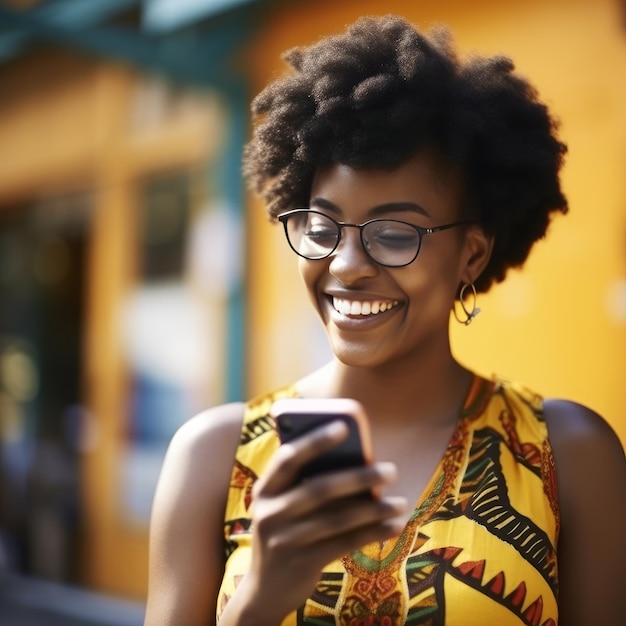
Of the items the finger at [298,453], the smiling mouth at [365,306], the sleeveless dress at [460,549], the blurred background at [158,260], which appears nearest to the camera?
the finger at [298,453]

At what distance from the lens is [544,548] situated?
1756 mm

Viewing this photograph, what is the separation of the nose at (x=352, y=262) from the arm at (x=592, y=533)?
57 centimetres

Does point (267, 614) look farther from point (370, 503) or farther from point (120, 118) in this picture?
point (120, 118)

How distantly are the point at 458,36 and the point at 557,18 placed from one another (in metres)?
0.49

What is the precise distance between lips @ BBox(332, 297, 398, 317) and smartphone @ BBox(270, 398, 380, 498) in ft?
1.42

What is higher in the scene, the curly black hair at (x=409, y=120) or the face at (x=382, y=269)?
the curly black hair at (x=409, y=120)

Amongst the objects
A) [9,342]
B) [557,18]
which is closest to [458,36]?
[557,18]

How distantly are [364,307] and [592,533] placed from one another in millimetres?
646

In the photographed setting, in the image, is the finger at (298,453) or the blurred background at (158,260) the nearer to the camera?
the finger at (298,453)

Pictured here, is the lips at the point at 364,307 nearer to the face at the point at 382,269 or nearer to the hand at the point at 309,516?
the face at the point at 382,269

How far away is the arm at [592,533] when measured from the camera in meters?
1.80

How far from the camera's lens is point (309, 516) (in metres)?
1.36

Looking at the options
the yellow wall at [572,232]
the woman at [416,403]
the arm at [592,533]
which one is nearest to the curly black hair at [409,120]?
the woman at [416,403]

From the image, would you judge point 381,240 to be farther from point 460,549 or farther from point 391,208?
point 460,549
